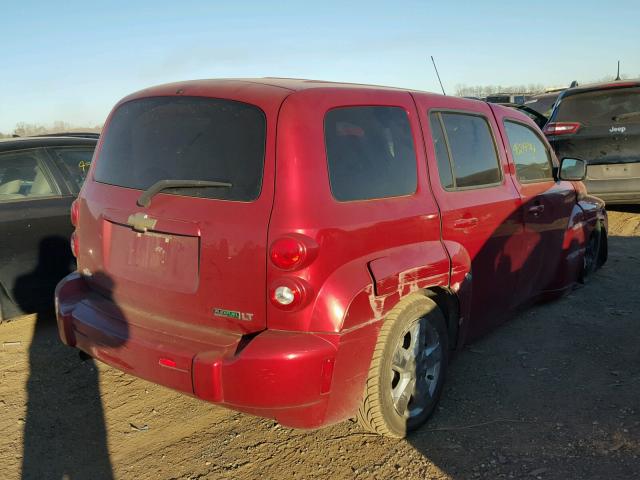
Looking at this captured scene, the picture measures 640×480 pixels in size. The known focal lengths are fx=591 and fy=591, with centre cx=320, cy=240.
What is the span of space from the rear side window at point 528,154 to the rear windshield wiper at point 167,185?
95.1 inches

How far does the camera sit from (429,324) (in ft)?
10.8

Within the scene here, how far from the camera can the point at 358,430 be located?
3258 mm

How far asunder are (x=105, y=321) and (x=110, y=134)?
43.0 inches

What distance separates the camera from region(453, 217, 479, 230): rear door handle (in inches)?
135

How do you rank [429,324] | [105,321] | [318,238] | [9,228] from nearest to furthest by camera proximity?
[318,238]
[105,321]
[429,324]
[9,228]

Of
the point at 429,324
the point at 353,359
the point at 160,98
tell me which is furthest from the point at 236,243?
the point at 429,324

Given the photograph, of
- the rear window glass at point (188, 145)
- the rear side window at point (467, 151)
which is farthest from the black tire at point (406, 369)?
the rear window glass at point (188, 145)

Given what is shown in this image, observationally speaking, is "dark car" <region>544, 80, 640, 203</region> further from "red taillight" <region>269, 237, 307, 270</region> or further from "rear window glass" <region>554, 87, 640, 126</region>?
"red taillight" <region>269, 237, 307, 270</region>

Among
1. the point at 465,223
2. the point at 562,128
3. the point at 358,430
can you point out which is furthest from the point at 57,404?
the point at 562,128

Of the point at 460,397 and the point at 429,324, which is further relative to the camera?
the point at 460,397

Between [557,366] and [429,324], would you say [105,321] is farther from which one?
[557,366]

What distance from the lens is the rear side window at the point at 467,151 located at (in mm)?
3504

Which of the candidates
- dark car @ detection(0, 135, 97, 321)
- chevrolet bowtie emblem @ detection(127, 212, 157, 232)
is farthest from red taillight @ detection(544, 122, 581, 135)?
chevrolet bowtie emblem @ detection(127, 212, 157, 232)

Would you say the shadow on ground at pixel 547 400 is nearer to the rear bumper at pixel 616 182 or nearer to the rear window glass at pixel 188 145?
the rear window glass at pixel 188 145
